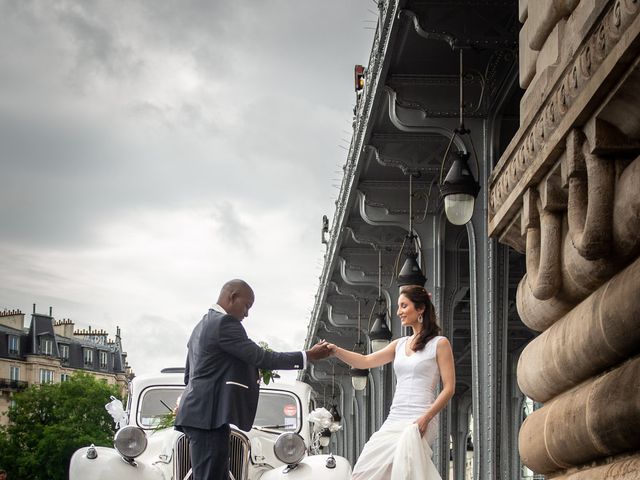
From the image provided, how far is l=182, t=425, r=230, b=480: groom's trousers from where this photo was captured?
8523 millimetres

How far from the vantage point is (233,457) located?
1062cm

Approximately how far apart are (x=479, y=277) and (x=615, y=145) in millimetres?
11188

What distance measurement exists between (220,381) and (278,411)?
4841 mm

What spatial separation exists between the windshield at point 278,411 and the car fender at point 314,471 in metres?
2.14

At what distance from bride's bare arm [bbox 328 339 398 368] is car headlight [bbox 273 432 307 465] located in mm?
1746

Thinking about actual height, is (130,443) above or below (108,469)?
above

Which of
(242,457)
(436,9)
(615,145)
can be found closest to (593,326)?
(615,145)

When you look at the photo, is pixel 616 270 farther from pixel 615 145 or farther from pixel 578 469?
pixel 578 469

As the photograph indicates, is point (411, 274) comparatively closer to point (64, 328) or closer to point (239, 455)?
point (239, 455)

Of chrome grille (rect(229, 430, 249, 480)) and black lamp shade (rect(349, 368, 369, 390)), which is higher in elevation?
black lamp shade (rect(349, 368, 369, 390))

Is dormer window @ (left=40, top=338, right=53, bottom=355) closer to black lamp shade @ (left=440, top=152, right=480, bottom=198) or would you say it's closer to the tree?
the tree

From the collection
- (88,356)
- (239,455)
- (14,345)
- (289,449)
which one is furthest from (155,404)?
(88,356)

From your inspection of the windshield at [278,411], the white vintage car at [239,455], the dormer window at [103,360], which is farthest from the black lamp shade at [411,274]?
the dormer window at [103,360]

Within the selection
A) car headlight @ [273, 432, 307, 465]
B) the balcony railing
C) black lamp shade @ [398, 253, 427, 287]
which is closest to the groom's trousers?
car headlight @ [273, 432, 307, 465]
